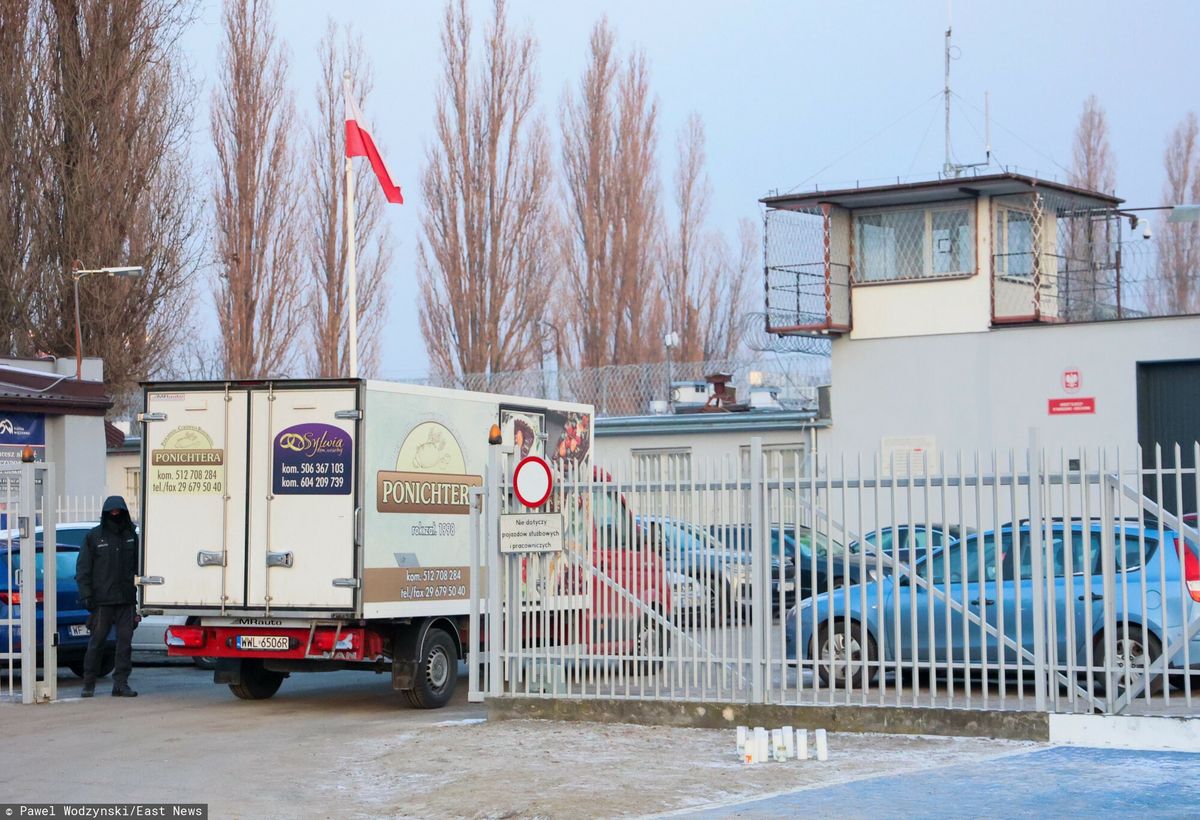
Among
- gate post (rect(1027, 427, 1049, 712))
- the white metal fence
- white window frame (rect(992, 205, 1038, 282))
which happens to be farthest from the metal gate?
white window frame (rect(992, 205, 1038, 282))

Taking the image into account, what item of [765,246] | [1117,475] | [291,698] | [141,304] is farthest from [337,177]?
[1117,475]

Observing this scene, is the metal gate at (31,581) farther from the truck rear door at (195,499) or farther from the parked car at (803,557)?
the parked car at (803,557)

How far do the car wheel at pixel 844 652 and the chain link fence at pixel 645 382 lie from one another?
23976mm

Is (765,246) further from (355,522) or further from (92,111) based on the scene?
(355,522)

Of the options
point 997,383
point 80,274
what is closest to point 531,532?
point 997,383

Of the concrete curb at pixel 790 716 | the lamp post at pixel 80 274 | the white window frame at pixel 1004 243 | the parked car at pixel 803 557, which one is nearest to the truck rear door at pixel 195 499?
the concrete curb at pixel 790 716

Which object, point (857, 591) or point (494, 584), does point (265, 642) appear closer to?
point (494, 584)

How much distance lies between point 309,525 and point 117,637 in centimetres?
293

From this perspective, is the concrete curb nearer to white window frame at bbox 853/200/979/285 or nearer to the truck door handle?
the truck door handle

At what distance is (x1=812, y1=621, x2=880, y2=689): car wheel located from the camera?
38.9ft

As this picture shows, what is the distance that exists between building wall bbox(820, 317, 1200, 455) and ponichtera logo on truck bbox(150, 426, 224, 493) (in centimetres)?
1871

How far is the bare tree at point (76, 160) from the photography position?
3462 cm

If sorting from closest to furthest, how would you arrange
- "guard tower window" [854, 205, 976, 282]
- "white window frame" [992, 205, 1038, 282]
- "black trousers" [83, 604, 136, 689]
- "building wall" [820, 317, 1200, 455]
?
"black trousers" [83, 604, 136, 689] → "building wall" [820, 317, 1200, 455] → "white window frame" [992, 205, 1038, 282] → "guard tower window" [854, 205, 976, 282]

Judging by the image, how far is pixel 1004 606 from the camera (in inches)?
456
